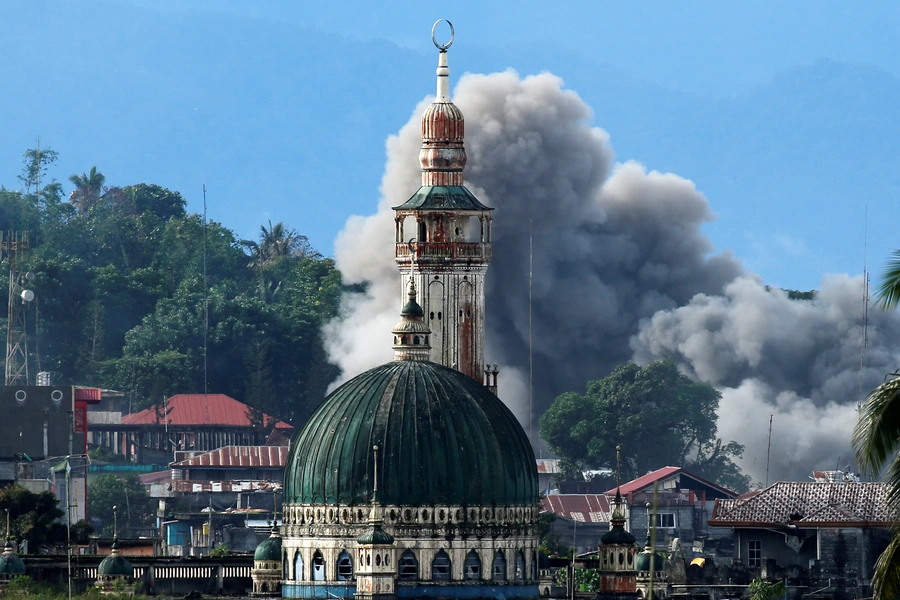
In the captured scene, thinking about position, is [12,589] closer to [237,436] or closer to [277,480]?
[277,480]

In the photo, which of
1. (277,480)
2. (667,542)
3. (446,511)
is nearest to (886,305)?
(446,511)

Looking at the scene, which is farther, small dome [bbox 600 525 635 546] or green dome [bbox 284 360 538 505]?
small dome [bbox 600 525 635 546]

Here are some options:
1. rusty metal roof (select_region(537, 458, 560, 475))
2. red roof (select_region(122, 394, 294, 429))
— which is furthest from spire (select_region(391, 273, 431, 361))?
red roof (select_region(122, 394, 294, 429))

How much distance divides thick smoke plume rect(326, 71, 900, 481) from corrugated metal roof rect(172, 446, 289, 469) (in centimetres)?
568

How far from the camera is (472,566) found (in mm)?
96625

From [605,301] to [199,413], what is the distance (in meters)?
24.8

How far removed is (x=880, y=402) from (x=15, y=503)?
67.3 metres

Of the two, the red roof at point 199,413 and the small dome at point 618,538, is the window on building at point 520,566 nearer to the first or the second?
the small dome at point 618,538

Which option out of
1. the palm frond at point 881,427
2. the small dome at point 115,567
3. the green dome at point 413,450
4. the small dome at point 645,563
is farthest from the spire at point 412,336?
the palm frond at point 881,427

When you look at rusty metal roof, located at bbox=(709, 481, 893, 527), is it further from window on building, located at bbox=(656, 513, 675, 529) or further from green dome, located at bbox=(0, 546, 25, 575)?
green dome, located at bbox=(0, 546, 25, 575)

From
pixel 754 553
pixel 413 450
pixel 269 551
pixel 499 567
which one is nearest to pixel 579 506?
pixel 754 553

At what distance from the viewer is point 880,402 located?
169 feet

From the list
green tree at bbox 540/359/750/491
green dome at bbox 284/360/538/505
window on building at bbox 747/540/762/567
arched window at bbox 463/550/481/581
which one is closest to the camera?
arched window at bbox 463/550/481/581

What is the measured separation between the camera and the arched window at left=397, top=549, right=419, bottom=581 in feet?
316
